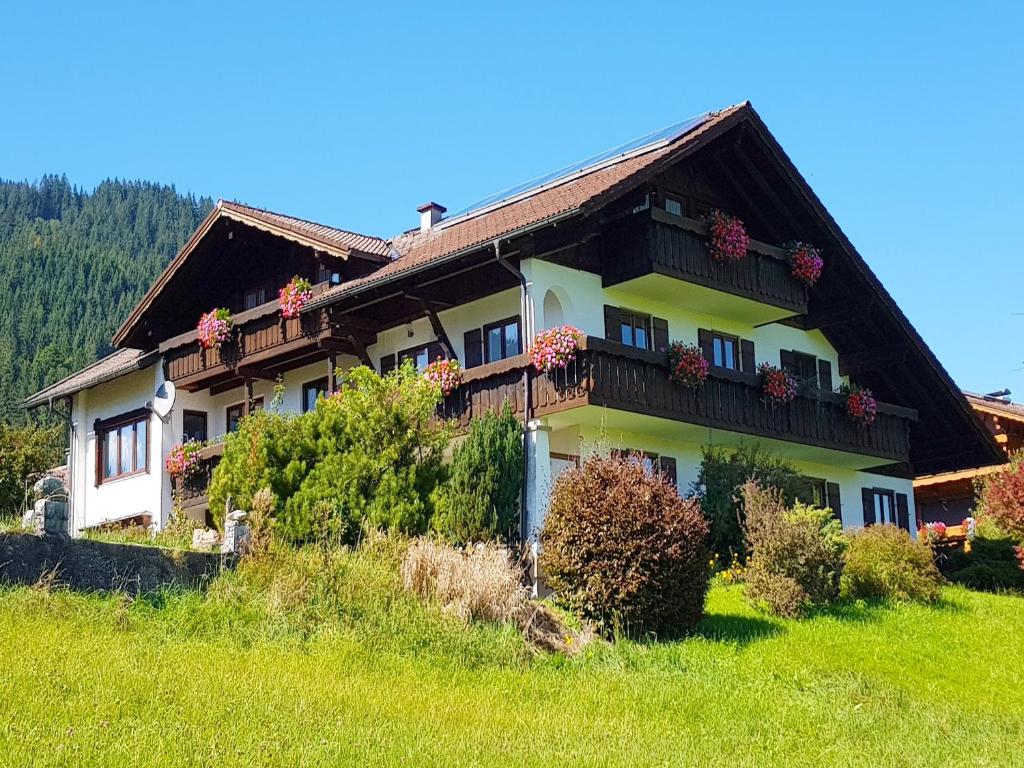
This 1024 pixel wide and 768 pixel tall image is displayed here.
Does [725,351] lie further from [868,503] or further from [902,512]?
[902,512]

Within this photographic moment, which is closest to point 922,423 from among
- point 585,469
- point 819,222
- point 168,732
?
point 819,222

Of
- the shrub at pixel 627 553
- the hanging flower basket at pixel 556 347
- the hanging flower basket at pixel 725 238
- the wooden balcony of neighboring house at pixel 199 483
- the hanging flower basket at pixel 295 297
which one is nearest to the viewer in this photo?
the shrub at pixel 627 553

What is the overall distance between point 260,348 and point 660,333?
27.1 ft

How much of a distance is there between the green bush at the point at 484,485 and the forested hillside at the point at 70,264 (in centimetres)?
Result: 4546

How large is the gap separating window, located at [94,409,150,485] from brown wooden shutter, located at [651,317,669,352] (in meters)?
12.1

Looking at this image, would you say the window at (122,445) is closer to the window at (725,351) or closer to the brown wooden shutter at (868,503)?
the window at (725,351)

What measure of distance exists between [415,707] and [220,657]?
2444 millimetres

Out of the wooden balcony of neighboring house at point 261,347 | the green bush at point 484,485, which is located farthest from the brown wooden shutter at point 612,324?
the wooden balcony of neighboring house at point 261,347

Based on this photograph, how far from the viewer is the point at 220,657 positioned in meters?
15.3

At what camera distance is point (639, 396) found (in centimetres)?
2467

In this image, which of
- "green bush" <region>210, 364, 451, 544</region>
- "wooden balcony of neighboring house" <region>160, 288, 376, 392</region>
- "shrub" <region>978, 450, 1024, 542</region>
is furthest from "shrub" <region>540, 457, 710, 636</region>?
"wooden balcony of neighboring house" <region>160, 288, 376, 392</region>

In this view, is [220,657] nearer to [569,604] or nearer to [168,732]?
[168,732]

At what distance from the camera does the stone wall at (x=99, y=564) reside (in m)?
17.3

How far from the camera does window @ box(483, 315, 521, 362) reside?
1029 inches
